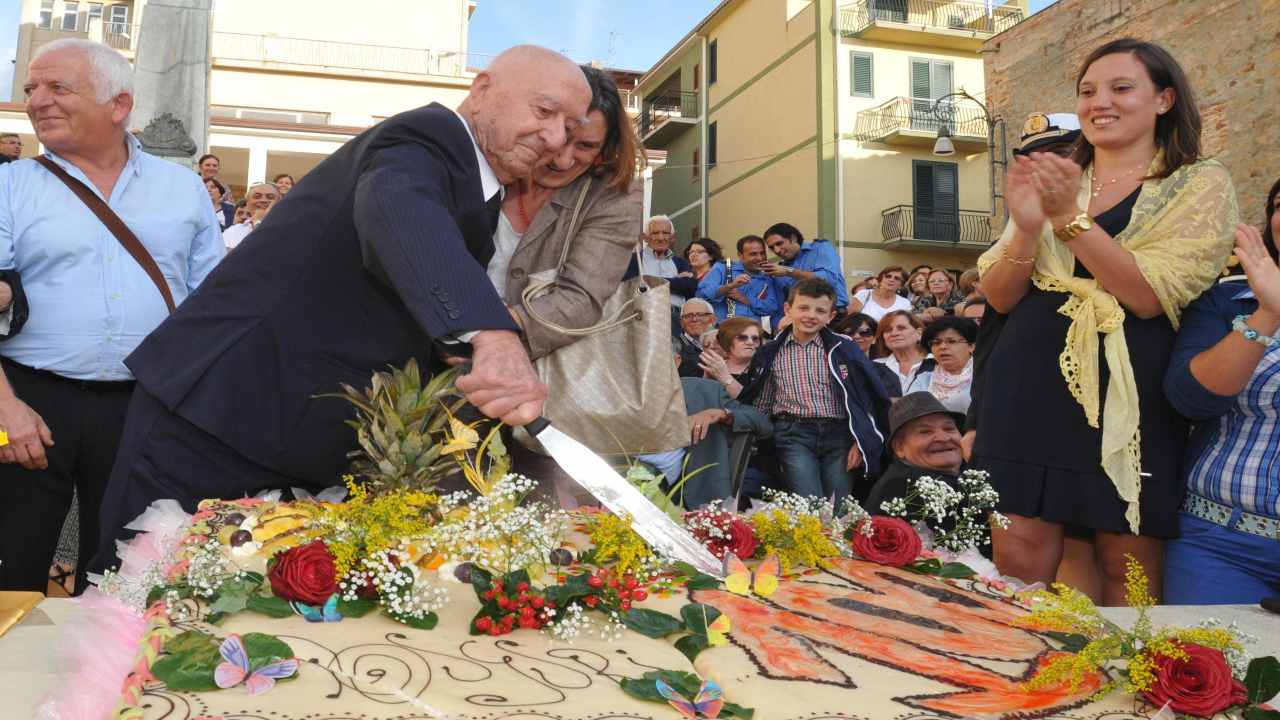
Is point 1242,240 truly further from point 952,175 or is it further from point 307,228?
point 952,175

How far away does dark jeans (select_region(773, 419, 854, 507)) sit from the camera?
22.0 feet

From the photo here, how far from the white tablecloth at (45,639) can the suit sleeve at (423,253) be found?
2.60 feet

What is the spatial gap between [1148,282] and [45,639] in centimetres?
273

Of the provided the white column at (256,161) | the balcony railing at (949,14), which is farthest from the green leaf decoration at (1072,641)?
the balcony railing at (949,14)

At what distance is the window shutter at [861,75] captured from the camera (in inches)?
1142

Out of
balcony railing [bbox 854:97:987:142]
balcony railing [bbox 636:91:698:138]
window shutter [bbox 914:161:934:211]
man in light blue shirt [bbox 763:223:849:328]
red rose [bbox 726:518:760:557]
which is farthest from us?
balcony railing [bbox 636:91:698:138]

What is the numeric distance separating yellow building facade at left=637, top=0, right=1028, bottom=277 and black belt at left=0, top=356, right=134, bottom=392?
2622 centimetres

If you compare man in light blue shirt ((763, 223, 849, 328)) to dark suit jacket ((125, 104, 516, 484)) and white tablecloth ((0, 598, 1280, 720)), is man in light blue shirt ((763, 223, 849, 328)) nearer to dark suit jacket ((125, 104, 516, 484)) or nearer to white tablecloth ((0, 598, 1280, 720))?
white tablecloth ((0, 598, 1280, 720))

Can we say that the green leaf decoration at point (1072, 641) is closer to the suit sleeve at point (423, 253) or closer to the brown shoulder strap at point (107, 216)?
the suit sleeve at point (423, 253)

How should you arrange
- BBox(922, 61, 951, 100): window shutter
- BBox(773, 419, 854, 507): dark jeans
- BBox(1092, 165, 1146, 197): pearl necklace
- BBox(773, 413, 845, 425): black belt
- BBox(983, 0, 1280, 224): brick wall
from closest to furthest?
BBox(1092, 165, 1146, 197): pearl necklace < BBox(773, 419, 854, 507): dark jeans < BBox(773, 413, 845, 425): black belt < BBox(983, 0, 1280, 224): brick wall < BBox(922, 61, 951, 100): window shutter

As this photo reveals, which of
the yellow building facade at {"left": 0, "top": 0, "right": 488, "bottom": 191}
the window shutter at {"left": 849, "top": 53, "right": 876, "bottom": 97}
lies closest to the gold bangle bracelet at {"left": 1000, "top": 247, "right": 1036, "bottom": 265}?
the yellow building facade at {"left": 0, "top": 0, "right": 488, "bottom": 191}

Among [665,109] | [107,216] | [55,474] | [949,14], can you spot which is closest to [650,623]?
[55,474]

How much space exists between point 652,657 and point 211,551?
2.69ft

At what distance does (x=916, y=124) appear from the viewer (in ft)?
96.2
